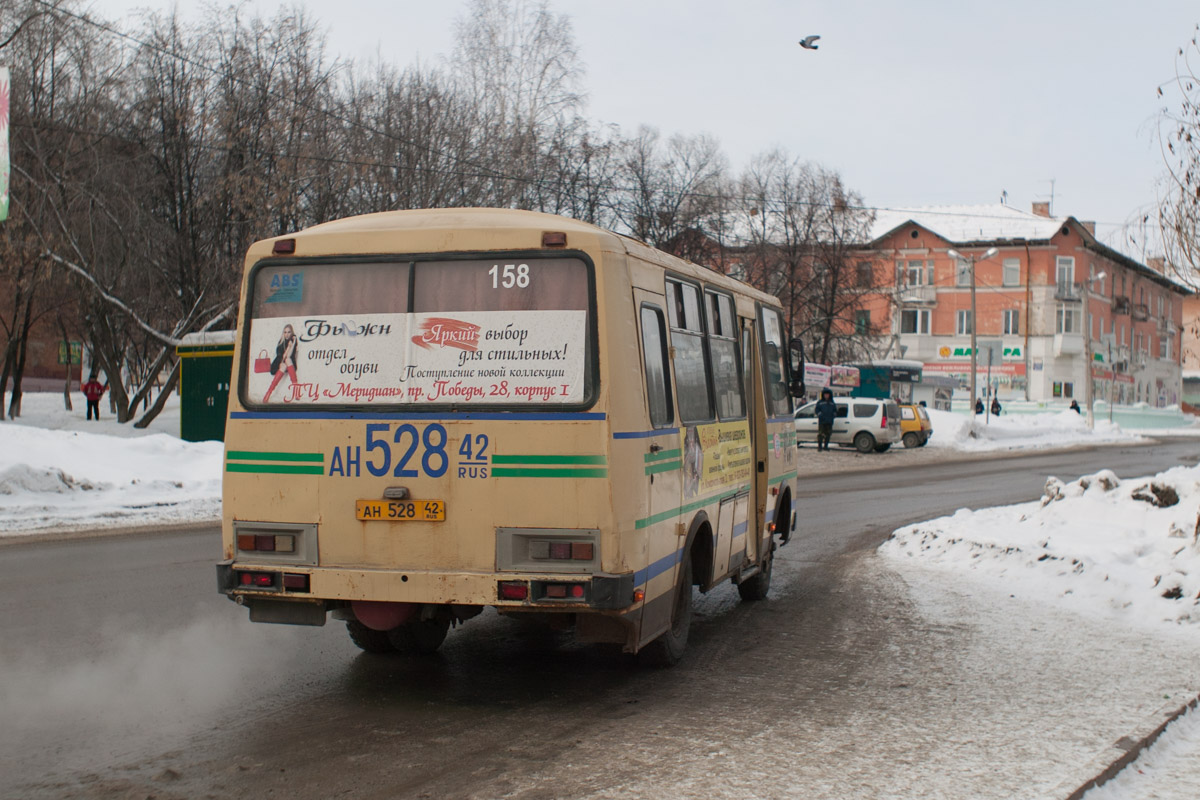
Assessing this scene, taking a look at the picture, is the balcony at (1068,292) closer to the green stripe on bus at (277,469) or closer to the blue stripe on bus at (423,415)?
the blue stripe on bus at (423,415)

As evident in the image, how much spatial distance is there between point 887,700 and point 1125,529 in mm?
6246

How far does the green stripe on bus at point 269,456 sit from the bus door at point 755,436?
12.4 feet

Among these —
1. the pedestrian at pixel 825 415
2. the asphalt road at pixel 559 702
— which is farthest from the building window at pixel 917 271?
the asphalt road at pixel 559 702

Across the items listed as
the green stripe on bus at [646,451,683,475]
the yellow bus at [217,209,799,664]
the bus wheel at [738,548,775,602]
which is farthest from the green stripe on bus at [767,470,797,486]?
the yellow bus at [217,209,799,664]

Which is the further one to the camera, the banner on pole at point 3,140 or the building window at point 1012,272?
the building window at point 1012,272

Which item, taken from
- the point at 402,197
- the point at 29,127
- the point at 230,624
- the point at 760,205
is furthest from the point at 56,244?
the point at 760,205

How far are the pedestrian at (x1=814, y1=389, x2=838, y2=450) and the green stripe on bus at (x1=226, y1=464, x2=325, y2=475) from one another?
1207 inches

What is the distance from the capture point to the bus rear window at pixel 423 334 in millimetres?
6273

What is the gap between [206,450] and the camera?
21.4m

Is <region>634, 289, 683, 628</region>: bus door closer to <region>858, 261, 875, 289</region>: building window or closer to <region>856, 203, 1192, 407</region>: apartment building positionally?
<region>858, 261, 875, 289</region>: building window

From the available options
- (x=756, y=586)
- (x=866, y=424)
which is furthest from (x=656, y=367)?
(x=866, y=424)

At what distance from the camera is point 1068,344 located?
7750 cm

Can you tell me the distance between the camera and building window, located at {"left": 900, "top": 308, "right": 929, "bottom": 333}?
8200 centimetres

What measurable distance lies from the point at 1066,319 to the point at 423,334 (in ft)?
259
